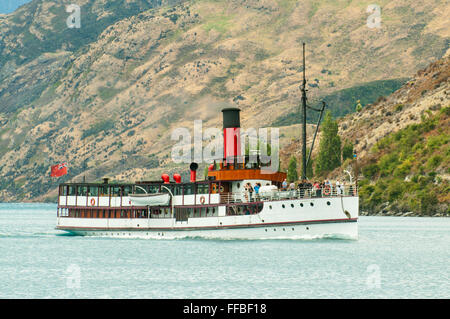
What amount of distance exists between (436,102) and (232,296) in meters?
140

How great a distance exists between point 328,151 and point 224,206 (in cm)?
10034

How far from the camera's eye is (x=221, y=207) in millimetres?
70938

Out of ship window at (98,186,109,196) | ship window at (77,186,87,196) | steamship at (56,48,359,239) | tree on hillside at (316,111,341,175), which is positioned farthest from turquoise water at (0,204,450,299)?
tree on hillside at (316,111,341,175)

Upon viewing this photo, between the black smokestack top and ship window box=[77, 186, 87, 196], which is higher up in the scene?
the black smokestack top

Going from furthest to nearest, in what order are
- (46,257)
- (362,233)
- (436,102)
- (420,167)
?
(436,102), (420,167), (362,233), (46,257)

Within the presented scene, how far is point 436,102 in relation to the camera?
564 ft

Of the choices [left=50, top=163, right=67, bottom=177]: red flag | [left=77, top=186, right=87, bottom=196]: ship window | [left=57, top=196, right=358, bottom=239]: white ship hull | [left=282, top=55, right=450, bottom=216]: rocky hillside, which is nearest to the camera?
[left=57, top=196, right=358, bottom=239]: white ship hull

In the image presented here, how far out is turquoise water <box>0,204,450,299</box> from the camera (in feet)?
145

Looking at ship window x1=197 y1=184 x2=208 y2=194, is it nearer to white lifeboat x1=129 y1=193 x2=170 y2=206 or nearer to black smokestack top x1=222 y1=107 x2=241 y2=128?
white lifeboat x1=129 y1=193 x2=170 y2=206

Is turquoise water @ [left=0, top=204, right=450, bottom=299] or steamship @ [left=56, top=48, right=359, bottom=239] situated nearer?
turquoise water @ [left=0, top=204, right=450, bottom=299]
